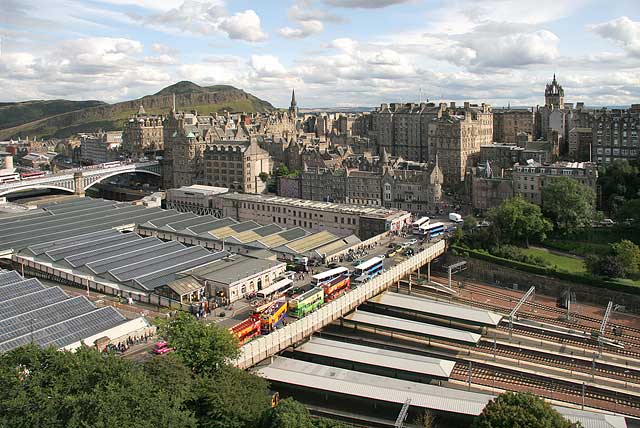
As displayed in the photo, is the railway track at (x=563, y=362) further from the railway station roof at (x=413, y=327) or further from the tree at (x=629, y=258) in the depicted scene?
the tree at (x=629, y=258)

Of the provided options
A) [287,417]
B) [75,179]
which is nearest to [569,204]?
[287,417]

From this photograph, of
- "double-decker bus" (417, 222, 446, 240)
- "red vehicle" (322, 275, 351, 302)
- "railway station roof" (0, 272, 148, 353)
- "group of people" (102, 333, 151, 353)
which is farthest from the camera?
"double-decker bus" (417, 222, 446, 240)

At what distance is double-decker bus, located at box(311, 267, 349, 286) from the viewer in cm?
6750

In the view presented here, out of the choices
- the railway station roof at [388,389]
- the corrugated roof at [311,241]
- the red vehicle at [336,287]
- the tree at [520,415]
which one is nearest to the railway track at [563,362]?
the railway station roof at [388,389]

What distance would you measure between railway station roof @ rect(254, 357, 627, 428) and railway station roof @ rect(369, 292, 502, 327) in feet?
50.9

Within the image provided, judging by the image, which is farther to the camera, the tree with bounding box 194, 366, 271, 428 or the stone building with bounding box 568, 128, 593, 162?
the stone building with bounding box 568, 128, 593, 162

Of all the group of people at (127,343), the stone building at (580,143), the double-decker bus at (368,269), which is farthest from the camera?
the stone building at (580,143)

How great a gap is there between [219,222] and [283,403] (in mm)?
60037

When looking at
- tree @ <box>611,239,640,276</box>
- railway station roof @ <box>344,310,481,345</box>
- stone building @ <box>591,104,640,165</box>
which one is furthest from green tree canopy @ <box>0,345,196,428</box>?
stone building @ <box>591,104,640,165</box>

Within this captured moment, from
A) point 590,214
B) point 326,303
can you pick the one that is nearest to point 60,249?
point 326,303

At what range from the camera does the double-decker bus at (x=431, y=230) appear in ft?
290

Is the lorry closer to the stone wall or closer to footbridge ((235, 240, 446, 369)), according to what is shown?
the stone wall

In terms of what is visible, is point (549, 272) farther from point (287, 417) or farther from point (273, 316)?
point (287, 417)

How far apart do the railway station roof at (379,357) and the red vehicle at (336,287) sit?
6.51 metres
